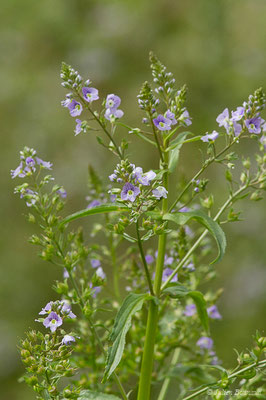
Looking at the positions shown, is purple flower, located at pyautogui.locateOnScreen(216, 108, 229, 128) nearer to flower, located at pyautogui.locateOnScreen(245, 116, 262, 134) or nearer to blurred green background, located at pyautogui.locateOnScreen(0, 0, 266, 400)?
flower, located at pyautogui.locateOnScreen(245, 116, 262, 134)

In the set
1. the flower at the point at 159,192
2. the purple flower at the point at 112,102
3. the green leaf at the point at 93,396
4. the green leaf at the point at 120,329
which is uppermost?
the purple flower at the point at 112,102

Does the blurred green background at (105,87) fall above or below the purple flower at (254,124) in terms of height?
above

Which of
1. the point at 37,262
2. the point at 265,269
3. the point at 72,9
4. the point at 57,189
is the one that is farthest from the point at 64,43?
the point at 57,189

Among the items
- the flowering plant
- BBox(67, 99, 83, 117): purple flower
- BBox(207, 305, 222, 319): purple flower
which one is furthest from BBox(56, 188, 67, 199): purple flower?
BBox(207, 305, 222, 319): purple flower

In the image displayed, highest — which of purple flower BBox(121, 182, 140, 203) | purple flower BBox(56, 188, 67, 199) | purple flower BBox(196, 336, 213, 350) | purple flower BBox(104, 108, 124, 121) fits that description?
purple flower BBox(104, 108, 124, 121)

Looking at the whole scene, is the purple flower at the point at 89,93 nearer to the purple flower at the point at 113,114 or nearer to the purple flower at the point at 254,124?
the purple flower at the point at 113,114

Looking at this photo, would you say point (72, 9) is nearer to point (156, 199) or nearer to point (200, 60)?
point (200, 60)

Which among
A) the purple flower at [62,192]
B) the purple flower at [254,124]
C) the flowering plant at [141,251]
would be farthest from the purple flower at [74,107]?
the purple flower at [254,124]
